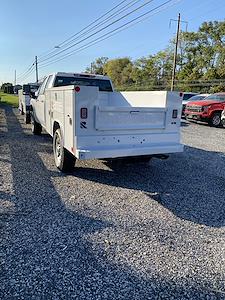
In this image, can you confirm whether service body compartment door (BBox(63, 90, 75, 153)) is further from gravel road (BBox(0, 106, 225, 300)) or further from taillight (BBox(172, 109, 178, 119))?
taillight (BBox(172, 109, 178, 119))

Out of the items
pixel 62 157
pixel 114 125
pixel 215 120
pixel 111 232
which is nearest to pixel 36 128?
pixel 62 157

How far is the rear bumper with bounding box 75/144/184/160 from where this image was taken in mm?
4734

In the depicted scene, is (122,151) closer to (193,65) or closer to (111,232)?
(111,232)

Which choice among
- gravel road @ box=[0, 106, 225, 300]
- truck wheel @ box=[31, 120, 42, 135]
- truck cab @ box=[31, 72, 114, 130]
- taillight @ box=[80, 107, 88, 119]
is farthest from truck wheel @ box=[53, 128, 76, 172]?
truck wheel @ box=[31, 120, 42, 135]

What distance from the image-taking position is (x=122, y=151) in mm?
5016

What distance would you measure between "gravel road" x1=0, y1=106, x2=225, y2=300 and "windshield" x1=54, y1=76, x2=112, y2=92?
89.2 inches

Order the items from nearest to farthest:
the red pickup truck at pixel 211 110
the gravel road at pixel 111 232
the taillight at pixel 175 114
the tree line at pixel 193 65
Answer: the gravel road at pixel 111 232, the taillight at pixel 175 114, the red pickup truck at pixel 211 110, the tree line at pixel 193 65

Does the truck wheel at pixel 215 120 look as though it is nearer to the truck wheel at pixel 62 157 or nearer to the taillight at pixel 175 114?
the taillight at pixel 175 114

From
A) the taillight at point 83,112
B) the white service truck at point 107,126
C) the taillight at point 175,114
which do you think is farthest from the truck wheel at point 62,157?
the taillight at point 175,114

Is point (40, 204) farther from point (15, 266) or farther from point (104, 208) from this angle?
point (15, 266)

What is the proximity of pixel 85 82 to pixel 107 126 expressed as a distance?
3129mm

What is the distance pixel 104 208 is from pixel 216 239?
1583mm

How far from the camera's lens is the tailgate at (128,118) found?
4953mm

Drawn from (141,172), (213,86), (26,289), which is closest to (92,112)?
(141,172)
